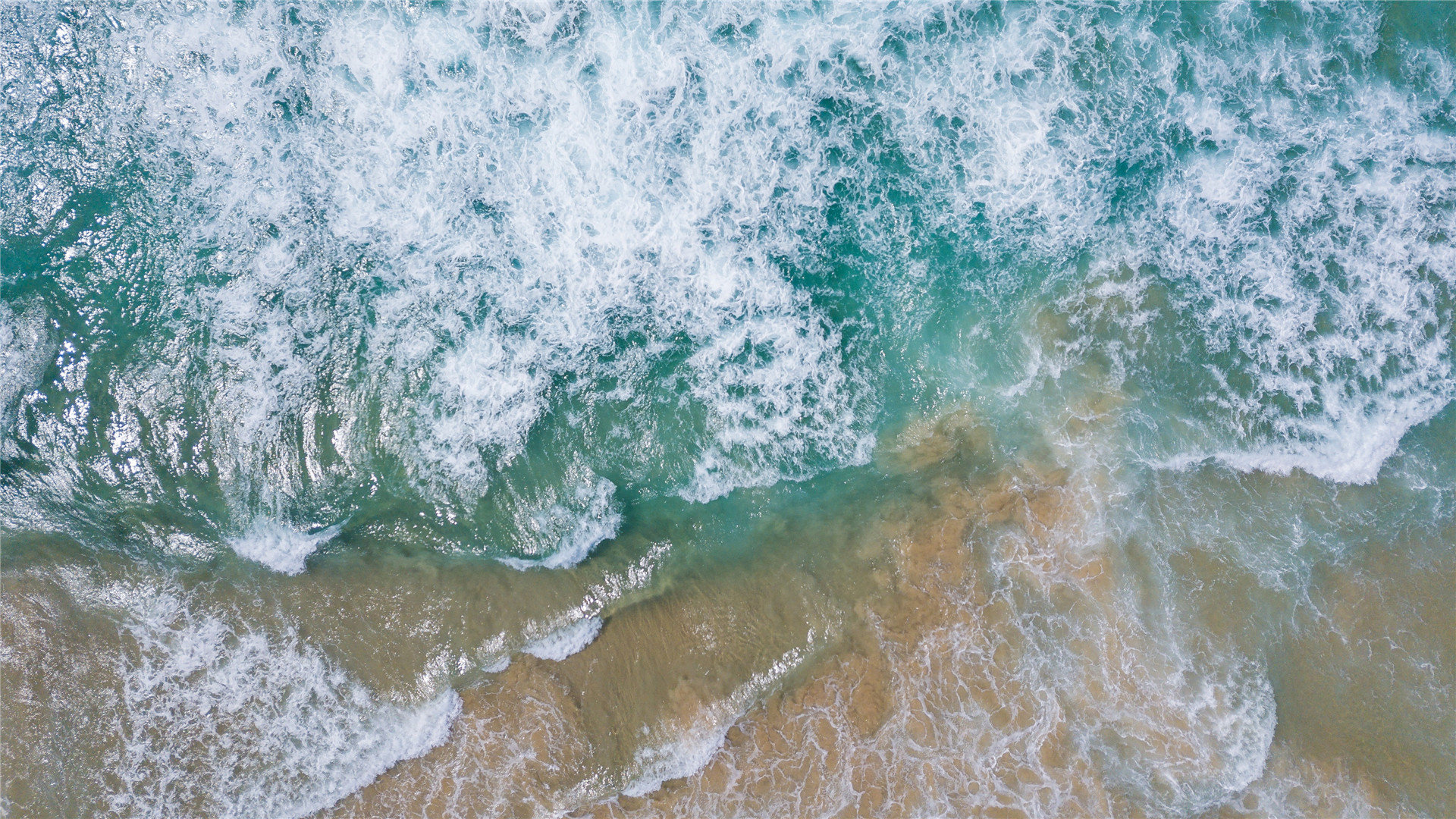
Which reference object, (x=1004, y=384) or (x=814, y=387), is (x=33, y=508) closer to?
(x=814, y=387)

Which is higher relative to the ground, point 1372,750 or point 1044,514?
point 1044,514

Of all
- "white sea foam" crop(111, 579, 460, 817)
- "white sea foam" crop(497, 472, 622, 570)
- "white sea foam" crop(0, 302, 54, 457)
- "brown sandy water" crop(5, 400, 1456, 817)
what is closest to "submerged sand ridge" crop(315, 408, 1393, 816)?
"brown sandy water" crop(5, 400, 1456, 817)

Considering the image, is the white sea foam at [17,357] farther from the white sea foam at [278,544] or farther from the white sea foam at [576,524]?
the white sea foam at [576,524]

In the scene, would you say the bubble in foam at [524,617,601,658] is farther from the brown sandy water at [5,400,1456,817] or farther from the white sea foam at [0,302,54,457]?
the white sea foam at [0,302,54,457]

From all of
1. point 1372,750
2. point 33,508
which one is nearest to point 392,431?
point 33,508

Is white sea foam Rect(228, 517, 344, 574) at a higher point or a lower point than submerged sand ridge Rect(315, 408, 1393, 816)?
higher

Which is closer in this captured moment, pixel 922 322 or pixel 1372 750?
pixel 1372 750

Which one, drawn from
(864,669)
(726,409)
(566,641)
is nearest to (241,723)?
(566,641)
